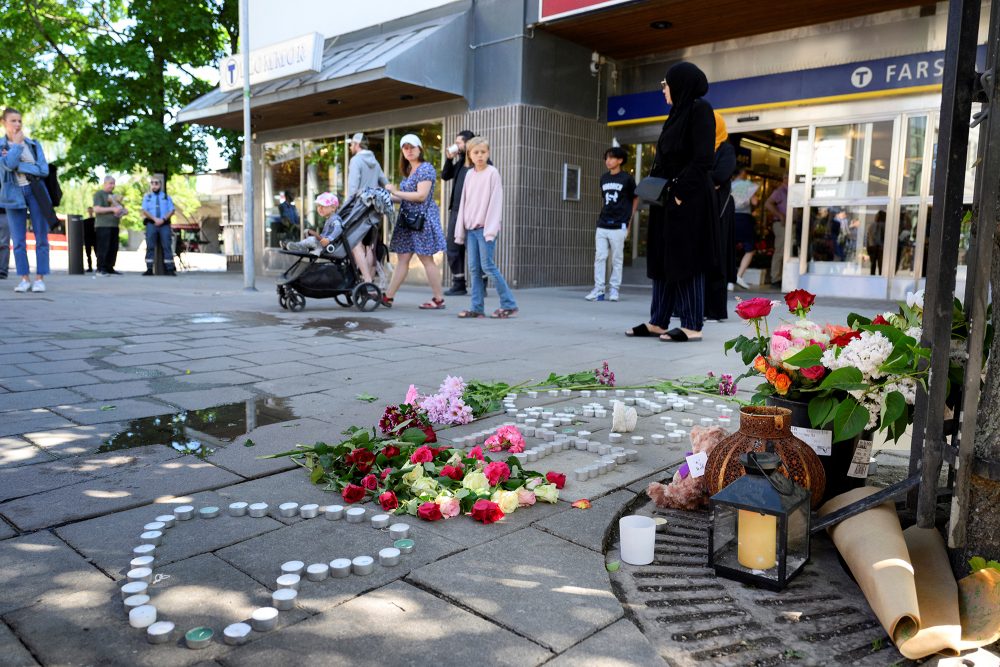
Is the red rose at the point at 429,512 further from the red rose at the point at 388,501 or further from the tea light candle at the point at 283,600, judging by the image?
the tea light candle at the point at 283,600

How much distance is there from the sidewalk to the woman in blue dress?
3.16 m

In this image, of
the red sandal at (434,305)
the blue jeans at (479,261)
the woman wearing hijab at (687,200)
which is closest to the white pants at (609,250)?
the red sandal at (434,305)

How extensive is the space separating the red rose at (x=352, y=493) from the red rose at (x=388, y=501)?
8 centimetres

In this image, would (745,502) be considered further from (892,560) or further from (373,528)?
(373,528)

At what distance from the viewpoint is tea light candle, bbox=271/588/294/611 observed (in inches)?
67.5

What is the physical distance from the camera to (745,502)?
74.9 inches

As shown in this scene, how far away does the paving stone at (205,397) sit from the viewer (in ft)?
12.5

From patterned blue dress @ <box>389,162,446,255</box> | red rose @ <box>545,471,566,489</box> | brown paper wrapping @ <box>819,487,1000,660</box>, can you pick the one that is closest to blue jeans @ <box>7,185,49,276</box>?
patterned blue dress @ <box>389,162,446,255</box>

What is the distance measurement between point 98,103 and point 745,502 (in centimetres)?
2087

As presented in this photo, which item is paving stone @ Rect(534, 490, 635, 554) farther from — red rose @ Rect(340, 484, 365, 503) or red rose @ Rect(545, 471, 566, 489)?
red rose @ Rect(340, 484, 365, 503)

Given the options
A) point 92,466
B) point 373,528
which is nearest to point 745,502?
point 373,528

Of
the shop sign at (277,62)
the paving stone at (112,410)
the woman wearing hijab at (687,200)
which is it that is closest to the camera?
the paving stone at (112,410)

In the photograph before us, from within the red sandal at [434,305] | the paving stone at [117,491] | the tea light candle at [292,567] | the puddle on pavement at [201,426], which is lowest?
the paving stone at [117,491]

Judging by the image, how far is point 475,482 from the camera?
247 centimetres
